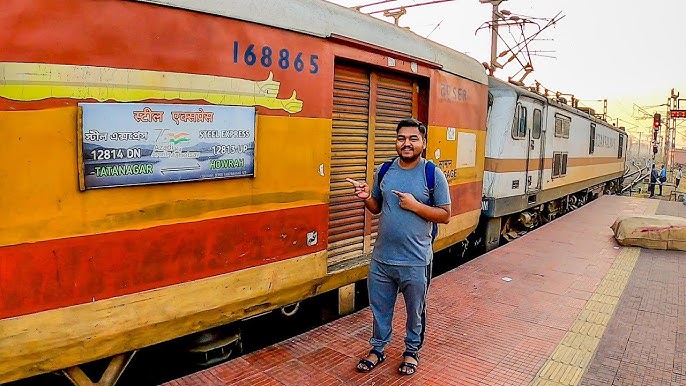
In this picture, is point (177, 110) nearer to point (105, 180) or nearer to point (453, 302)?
point (105, 180)

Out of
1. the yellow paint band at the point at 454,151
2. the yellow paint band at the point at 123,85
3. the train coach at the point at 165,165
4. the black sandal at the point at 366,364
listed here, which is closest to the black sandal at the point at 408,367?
the black sandal at the point at 366,364

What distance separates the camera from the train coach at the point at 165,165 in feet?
8.84

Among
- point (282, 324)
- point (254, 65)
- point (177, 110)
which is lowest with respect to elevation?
point (282, 324)

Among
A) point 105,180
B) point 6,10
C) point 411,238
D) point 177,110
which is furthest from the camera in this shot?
point 411,238

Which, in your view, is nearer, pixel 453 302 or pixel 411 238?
pixel 411 238

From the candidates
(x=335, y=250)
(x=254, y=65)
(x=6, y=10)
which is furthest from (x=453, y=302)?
(x=6, y=10)

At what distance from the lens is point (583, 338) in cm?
459

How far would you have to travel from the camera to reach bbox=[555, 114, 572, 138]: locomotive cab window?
11.8m

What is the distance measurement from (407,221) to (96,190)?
1914 mm

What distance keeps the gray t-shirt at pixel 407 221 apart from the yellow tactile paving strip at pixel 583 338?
128 centimetres

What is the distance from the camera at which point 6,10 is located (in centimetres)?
255

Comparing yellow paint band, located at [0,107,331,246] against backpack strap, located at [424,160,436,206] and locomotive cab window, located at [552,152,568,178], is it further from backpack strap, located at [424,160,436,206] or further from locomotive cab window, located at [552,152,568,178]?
locomotive cab window, located at [552,152,568,178]

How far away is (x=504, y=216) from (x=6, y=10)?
28.8 ft

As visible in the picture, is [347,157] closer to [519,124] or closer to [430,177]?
[430,177]
